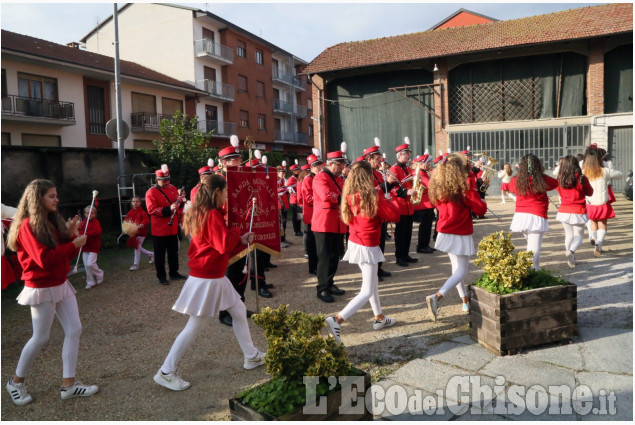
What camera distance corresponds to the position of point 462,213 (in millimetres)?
5395

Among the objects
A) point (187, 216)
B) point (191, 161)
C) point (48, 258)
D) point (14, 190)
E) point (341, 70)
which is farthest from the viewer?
point (341, 70)

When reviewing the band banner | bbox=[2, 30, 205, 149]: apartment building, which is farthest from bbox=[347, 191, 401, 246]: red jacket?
bbox=[2, 30, 205, 149]: apartment building

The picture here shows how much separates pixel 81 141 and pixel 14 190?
15087mm

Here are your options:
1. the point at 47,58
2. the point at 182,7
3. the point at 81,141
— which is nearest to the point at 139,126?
the point at 81,141

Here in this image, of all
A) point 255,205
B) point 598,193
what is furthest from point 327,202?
point 598,193

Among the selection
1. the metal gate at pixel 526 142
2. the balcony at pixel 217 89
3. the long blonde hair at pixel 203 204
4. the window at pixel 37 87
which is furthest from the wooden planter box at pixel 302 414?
the balcony at pixel 217 89

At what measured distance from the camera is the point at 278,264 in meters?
9.41

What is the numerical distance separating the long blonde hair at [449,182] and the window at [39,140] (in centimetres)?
2245

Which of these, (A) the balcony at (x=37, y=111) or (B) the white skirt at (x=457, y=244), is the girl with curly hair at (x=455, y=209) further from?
(A) the balcony at (x=37, y=111)

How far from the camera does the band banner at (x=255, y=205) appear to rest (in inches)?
215

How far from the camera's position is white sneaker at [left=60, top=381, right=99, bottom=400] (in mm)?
3959

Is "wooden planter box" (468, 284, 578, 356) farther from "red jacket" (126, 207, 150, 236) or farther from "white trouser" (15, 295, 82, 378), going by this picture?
"red jacket" (126, 207, 150, 236)

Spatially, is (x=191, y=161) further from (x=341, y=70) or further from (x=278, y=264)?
(x=341, y=70)

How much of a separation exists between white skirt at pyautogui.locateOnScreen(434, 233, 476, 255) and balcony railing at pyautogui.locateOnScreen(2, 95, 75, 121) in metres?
21.7
